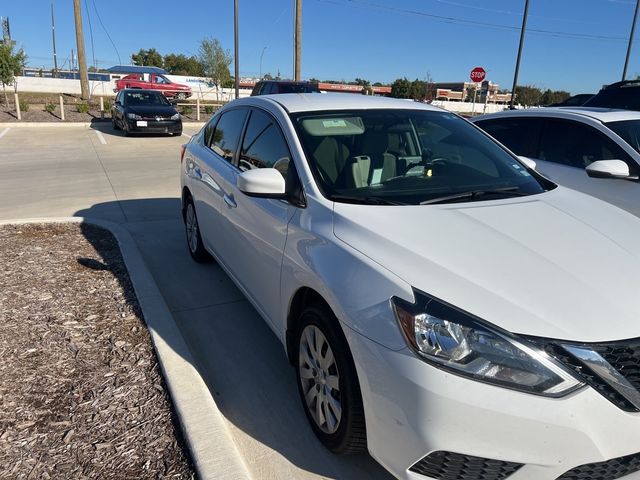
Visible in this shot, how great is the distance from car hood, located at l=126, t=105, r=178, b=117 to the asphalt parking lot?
17.0 feet

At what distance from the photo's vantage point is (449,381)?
1800 mm

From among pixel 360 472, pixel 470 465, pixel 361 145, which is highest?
pixel 361 145

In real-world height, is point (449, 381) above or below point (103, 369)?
above

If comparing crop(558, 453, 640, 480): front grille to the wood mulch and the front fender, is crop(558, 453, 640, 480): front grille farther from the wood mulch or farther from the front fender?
the wood mulch

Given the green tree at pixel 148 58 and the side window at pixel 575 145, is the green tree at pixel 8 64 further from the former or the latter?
the green tree at pixel 148 58

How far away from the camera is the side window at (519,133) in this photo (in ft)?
17.8

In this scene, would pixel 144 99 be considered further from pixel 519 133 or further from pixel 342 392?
pixel 342 392

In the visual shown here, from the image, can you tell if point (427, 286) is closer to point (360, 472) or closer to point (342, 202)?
point (342, 202)

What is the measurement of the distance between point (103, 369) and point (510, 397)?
238 cm

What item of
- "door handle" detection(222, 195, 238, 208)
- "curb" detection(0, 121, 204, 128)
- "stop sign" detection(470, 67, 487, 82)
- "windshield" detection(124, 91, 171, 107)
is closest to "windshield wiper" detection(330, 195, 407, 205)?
"door handle" detection(222, 195, 238, 208)

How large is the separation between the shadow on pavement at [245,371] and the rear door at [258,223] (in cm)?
38

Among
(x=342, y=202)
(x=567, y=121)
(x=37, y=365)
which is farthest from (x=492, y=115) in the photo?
(x=37, y=365)

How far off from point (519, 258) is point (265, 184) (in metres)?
1.36

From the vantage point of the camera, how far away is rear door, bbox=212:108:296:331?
9.70ft
